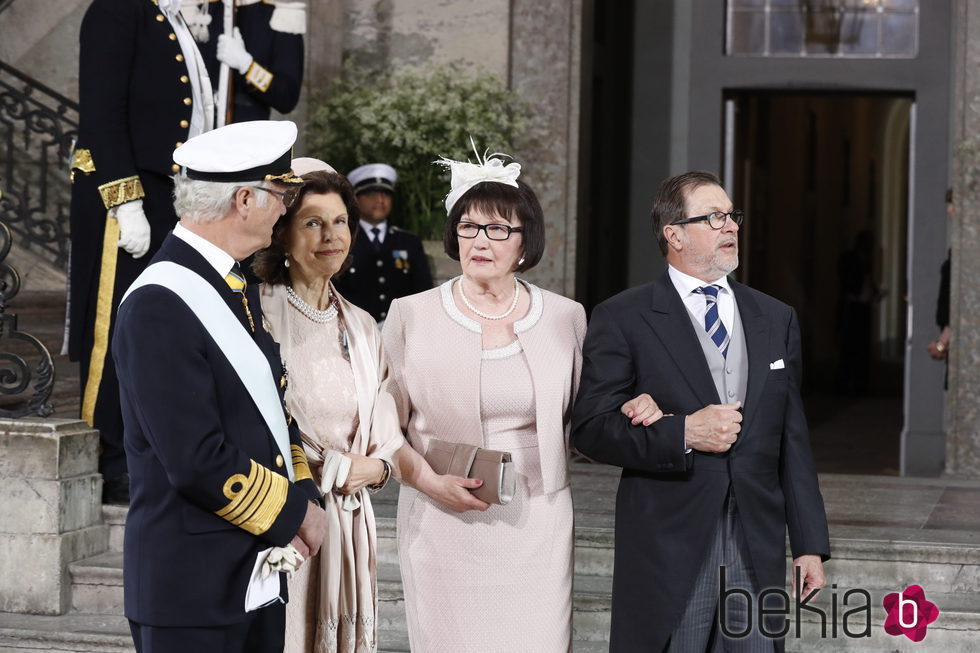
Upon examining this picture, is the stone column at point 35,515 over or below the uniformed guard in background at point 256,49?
below

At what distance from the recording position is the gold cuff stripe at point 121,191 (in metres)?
4.72

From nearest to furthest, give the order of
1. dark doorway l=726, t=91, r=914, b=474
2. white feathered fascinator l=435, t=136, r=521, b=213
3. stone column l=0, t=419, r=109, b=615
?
white feathered fascinator l=435, t=136, r=521, b=213, stone column l=0, t=419, r=109, b=615, dark doorway l=726, t=91, r=914, b=474

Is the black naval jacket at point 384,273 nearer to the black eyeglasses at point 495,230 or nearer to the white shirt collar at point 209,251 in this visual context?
the black eyeglasses at point 495,230

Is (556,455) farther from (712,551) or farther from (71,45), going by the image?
(71,45)

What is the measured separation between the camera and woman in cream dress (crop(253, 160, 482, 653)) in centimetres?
312

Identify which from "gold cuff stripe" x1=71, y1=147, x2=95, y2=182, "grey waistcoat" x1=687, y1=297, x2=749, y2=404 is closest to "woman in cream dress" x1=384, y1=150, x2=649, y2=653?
"grey waistcoat" x1=687, y1=297, x2=749, y2=404

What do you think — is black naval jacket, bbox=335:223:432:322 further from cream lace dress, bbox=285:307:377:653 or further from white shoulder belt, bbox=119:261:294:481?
white shoulder belt, bbox=119:261:294:481

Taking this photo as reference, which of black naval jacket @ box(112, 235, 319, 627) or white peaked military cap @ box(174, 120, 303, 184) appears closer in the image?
black naval jacket @ box(112, 235, 319, 627)

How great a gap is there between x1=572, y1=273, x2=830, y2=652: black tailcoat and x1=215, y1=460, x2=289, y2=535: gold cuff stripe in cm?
87

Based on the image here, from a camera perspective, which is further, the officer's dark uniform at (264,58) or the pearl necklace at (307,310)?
the officer's dark uniform at (264,58)

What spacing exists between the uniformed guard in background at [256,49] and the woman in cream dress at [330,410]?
2.14 meters

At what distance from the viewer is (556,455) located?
129 inches

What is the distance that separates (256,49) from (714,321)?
282 cm

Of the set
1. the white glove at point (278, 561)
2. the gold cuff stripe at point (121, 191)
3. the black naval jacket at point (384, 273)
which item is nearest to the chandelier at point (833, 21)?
the black naval jacket at point (384, 273)
